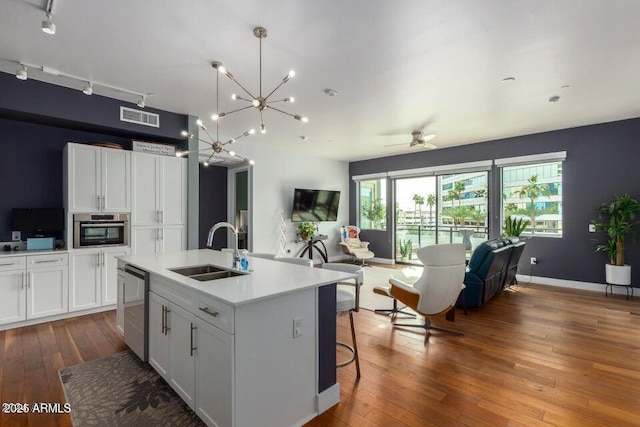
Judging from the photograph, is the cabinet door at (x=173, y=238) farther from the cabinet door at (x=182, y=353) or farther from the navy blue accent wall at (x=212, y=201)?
the cabinet door at (x=182, y=353)

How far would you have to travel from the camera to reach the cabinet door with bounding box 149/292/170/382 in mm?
2236

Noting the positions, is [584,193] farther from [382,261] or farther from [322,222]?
[322,222]

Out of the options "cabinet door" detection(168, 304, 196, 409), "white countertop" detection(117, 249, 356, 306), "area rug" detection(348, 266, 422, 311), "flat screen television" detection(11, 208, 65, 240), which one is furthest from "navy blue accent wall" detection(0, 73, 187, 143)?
"area rug" detection(348, 266, 422, 311)

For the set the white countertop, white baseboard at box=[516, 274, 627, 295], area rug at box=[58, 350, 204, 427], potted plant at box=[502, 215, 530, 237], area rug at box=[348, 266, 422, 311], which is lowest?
area rug at box=[58, 350, 204, 427]

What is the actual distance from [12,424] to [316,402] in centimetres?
192

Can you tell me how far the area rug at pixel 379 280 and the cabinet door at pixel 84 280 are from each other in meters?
3.55

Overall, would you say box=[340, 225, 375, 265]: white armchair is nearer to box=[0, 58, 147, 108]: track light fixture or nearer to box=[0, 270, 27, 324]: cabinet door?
box=[0, 58, 147, 108]: track light fixture

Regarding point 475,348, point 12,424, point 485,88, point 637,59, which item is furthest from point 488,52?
point 12,424

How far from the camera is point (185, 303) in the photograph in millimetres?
1981

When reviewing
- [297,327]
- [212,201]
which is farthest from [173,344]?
[212,201]

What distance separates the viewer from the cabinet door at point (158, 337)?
2.24 metres

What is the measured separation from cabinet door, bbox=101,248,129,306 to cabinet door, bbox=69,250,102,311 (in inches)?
2.1

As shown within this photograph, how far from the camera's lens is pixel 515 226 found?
5617 mm

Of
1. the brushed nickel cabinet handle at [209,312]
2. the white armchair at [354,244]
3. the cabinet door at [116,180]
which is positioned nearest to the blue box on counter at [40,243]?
the cabinet door at [116,180]
